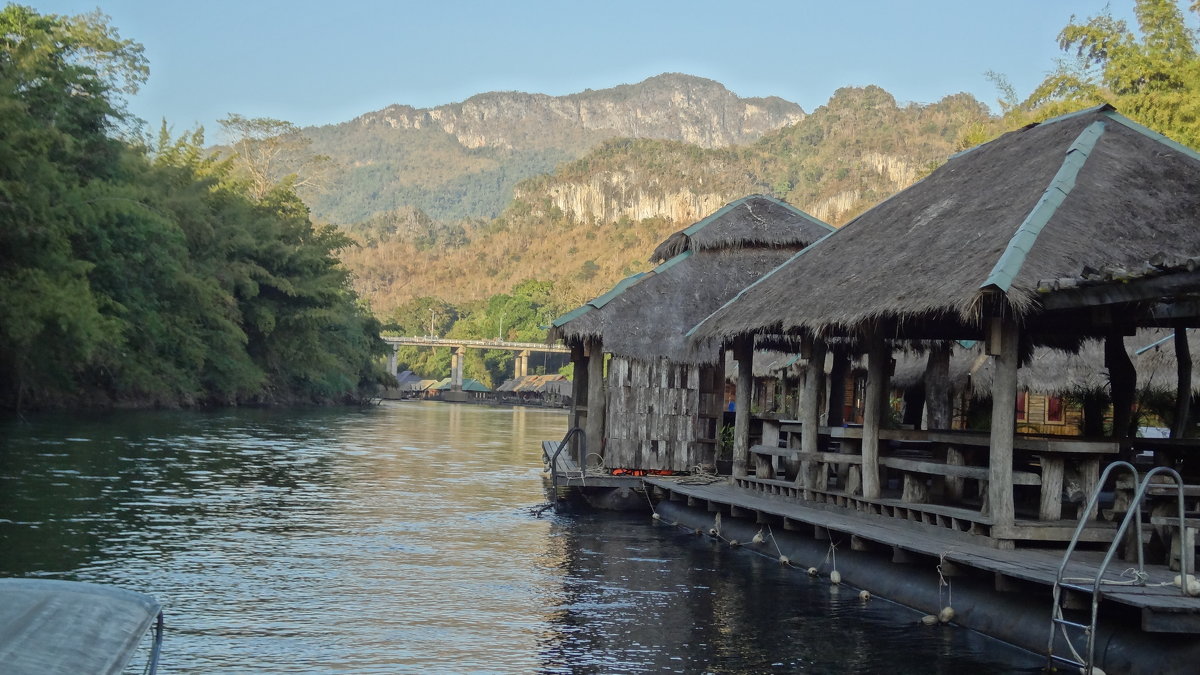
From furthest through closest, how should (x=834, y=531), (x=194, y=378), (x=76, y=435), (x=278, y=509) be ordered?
(x=194, y=378), (x=76, y=435), (x=278, y=509), (x=834, y=531)

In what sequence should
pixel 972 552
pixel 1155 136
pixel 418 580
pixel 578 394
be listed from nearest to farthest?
pixel 972 552 < pixel 1155 136 < pixel 418 580 < pixel 578 394

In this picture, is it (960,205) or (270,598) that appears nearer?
(270,598)

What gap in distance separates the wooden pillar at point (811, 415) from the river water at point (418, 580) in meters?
1.13

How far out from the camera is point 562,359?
125938 mm

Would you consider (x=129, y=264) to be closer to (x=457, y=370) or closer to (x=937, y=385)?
(x=937, y=385)

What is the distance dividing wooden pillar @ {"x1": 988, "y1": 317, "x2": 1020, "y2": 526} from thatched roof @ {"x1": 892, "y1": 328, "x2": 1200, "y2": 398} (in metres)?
6.81

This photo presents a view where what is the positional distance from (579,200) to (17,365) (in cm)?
14611

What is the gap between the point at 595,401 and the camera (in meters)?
18.9

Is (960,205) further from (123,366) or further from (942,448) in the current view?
(123,366)

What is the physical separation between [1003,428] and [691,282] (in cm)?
969

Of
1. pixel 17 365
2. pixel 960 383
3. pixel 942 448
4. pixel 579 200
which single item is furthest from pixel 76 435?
pixel 579 200

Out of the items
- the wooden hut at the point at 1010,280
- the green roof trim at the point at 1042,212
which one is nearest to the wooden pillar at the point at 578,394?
the wooden hut at the point at 1010,280

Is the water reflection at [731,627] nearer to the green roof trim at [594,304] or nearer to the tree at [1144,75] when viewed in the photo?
the green roof trim at [594,304]

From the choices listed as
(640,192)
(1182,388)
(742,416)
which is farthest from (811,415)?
(640,192)
